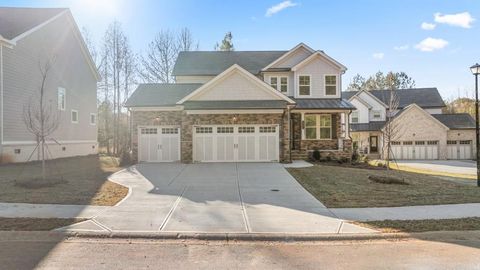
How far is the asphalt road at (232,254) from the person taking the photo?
17.0 ft

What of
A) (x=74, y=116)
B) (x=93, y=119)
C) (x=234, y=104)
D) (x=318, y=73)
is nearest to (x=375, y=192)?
(x=234, y=104)

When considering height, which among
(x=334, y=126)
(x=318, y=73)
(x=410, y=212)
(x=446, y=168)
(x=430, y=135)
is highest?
(x=318, y=73)

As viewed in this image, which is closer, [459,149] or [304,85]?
[304,85]

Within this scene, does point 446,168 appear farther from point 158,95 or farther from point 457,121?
point 158,95

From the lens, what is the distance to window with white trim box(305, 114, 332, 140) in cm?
2336

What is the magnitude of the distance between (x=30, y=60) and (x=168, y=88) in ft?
26.4

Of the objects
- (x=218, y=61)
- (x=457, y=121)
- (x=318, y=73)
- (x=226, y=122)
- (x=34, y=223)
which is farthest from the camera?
(x=457, y=121)

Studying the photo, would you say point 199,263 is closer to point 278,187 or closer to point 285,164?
point 278,187

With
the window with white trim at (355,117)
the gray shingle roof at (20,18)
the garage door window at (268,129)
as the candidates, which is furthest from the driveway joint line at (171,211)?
the window with white trim at (355,117)

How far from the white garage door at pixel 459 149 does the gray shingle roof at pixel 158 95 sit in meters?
27.9

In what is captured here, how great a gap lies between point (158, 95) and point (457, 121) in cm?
3168

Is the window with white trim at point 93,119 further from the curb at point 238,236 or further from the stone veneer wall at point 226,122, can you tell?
the curb at point 238,236

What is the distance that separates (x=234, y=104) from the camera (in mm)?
19656

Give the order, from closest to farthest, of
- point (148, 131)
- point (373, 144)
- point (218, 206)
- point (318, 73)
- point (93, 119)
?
point (218, 206), point (148, 131), point (318, 73), point (93, 119), point (373, 144)
